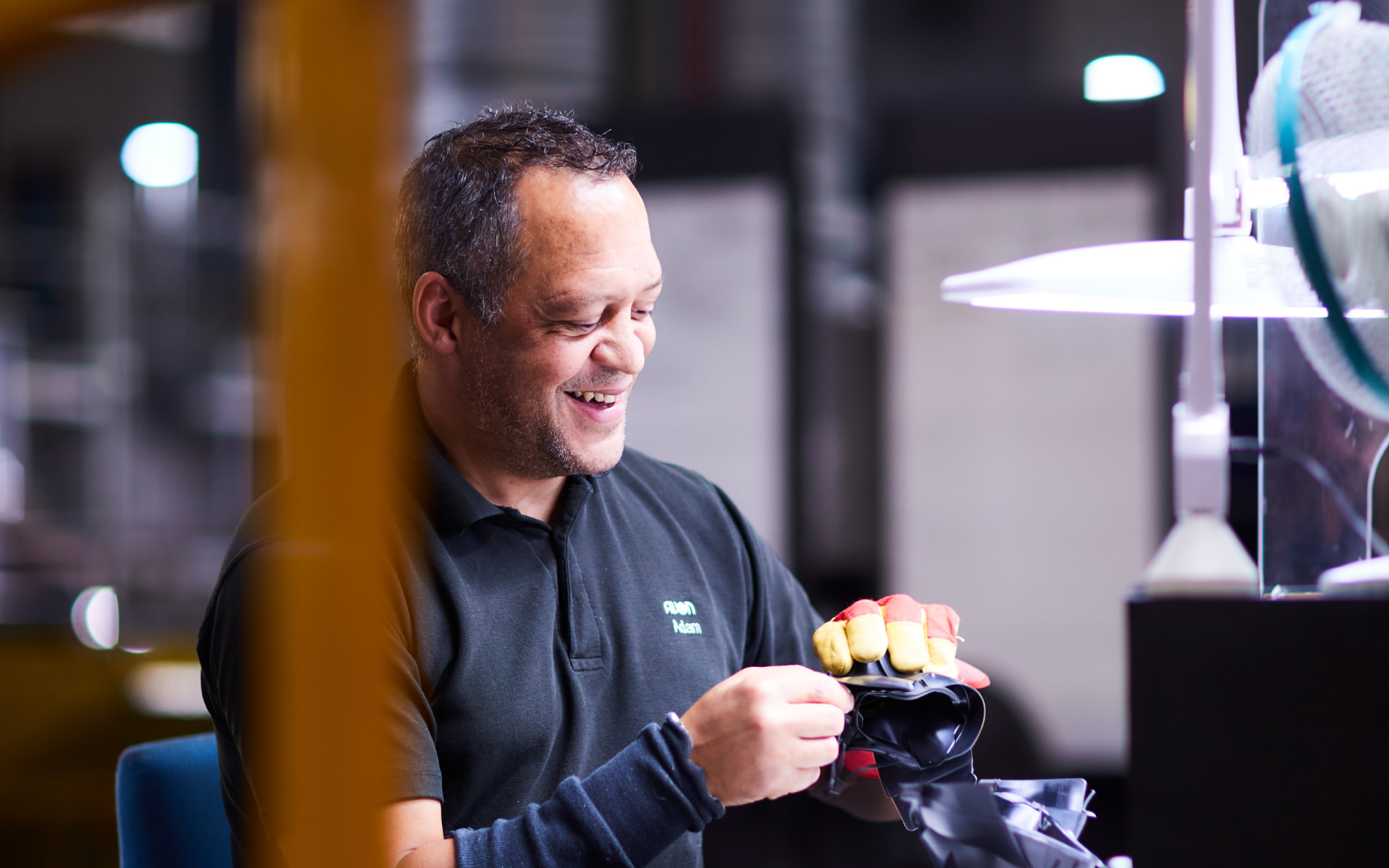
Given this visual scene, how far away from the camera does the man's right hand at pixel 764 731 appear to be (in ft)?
3.29

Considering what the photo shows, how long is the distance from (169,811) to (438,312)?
2.05ft

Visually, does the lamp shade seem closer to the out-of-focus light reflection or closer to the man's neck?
the man's neck

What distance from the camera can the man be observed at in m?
1.01

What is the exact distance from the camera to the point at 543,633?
3.94ft

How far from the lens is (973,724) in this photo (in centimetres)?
112

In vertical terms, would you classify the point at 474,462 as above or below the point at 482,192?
below

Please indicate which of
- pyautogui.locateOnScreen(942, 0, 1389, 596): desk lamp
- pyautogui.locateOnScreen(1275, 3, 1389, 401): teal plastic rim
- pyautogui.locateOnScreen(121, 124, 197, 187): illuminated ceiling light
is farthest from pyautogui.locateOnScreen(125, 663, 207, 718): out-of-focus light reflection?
pyautogui.locateOnScreen(1275, 3, 1389, 401): teal plastic rim

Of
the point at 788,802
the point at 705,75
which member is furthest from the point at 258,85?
the point at 705,75

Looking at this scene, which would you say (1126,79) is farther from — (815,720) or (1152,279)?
(815,720)

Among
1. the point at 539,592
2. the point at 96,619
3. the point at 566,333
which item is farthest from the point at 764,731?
the point at 96,619

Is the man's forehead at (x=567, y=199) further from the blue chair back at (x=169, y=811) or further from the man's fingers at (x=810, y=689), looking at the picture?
the blue chair back at (x=169, y=811)

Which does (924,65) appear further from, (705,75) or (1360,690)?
(1360,690)

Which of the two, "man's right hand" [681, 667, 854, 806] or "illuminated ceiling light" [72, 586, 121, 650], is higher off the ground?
"man's right hand" [681, 667, 854, 806]

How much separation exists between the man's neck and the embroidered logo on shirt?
0.17 m
